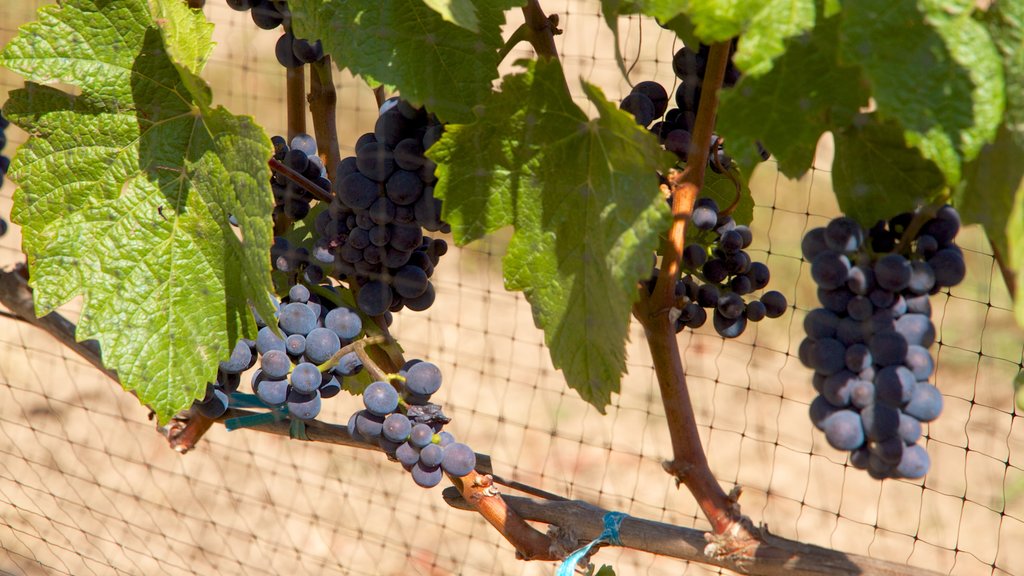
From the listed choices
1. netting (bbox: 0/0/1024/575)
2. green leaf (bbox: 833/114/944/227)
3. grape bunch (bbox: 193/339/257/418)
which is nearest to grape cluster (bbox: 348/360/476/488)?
grape bunch (bbox: 193/339/257/418)

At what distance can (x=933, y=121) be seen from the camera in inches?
23.7

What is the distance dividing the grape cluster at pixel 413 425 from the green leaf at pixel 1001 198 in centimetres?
51

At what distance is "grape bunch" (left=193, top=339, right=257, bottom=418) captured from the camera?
96 cm

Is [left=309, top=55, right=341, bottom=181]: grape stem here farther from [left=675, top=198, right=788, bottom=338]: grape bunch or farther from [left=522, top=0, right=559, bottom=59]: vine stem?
[left=675, top=198, right=788, bottom=338]: grape bunch

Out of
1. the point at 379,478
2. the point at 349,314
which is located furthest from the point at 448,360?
the point at 349,314

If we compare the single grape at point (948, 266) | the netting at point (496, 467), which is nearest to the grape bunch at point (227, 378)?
the single grape at point (948, 266)

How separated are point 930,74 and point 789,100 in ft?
0.30

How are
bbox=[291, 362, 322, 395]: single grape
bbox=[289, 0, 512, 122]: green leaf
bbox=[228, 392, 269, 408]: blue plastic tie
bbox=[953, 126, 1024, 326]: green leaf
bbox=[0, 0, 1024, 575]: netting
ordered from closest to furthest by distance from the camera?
1. bbox=[953, 126, 1024, 326]: green leaf
2. bbox=[289, 0, 512, 122]: green leaf
3. bbox=[291, 362, 322, 395]: single grape
4. bbox=[228, 392, 269, 408]: blue plastic tie
5. bbox=[0, 0, 1024, 575]: netting

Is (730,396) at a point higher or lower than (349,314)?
lower

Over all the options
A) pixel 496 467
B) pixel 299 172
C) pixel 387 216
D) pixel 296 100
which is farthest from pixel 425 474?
A: pixel 496 467

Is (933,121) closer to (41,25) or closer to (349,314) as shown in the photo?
(349,314)

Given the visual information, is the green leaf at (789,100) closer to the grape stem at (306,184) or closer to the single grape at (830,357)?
the single grape at (830,357)

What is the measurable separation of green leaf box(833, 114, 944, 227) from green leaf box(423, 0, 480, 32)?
0.96ft

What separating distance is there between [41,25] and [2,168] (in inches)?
28.5
